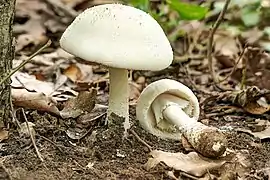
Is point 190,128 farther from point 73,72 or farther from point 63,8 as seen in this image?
point 63,8

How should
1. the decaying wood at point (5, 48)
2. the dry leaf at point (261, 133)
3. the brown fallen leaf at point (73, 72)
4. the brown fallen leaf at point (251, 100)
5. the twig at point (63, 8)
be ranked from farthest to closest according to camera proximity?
the twig at point (63, 8), the brown fallen leaf at point (73, 72), the brown fallen leaf at point (251, 100), the dry leaf at point (261, 133), the decaying wood at point (5, 48)

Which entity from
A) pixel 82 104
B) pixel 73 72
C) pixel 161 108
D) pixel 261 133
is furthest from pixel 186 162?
pixel 73 72

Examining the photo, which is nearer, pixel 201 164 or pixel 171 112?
pixel 201 164

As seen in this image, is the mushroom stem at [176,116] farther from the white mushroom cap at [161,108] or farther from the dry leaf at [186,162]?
the dry leaf at [186,162]

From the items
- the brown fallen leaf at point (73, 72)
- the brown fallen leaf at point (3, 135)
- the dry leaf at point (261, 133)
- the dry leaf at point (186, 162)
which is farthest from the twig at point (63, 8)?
the dry leaf at point (186, 162)

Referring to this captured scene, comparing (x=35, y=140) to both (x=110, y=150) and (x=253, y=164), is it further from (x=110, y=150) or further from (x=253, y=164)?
(x=253, y=164)

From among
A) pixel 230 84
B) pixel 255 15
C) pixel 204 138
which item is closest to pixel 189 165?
pixel 204 138

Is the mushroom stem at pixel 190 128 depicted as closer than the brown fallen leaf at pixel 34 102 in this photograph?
Yes
